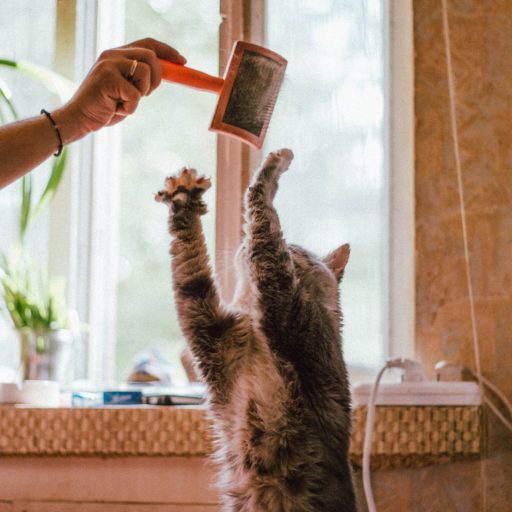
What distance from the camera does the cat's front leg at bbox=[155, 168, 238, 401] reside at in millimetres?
1313

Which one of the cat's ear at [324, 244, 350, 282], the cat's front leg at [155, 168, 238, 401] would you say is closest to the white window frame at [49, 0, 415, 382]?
the cat's ear at [324, 244, 350, 282]

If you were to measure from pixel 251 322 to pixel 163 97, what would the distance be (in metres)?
0.94

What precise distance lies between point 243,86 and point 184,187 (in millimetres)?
203

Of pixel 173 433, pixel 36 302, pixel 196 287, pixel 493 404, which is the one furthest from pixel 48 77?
pixel 493 404

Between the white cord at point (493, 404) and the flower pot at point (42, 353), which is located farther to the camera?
the flower pot at point (42, 353)

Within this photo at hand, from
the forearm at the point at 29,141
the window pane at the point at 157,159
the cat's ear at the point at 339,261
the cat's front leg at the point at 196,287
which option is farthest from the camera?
the window pane at the point at 157,159

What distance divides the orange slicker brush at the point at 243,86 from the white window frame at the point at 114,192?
1.90ft

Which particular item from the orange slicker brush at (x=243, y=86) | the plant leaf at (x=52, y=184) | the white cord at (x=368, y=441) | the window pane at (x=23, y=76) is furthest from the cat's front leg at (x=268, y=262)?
the window pane at (x=23, y=76)

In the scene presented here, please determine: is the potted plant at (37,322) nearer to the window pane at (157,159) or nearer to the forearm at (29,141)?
the window pane at (157,159)

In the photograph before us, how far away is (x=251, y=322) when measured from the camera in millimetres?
1343

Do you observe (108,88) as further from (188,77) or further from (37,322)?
(37,322)

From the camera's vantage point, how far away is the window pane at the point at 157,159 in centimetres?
200

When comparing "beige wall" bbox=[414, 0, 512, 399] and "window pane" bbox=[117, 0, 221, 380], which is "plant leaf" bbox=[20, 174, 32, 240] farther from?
"beige wall" bbox=[414, 0, 512, 399]

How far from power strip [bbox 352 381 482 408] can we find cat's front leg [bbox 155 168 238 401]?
0.39 meters
